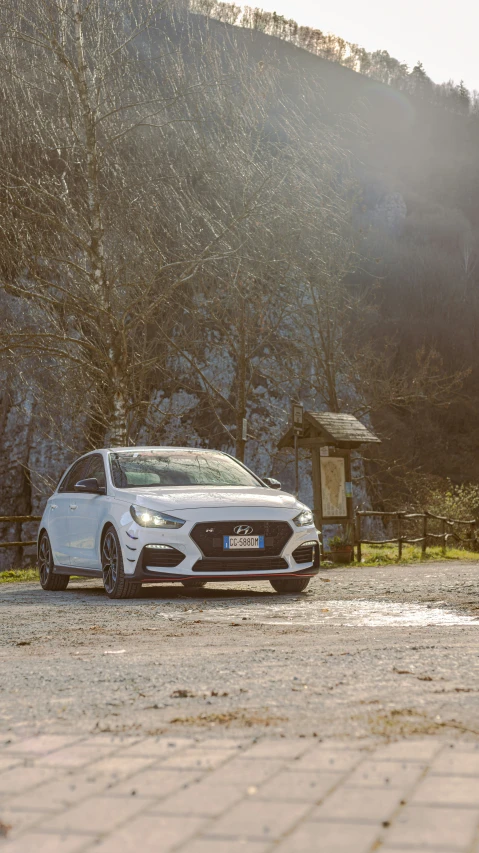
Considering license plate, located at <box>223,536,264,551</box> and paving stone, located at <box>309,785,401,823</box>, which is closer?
paving stone, located at <box>309,785,401,823</box>

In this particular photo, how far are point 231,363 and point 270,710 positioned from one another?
35.5 metres

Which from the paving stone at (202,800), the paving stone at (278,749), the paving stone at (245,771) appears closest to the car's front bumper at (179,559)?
the paving stone at (278,749)

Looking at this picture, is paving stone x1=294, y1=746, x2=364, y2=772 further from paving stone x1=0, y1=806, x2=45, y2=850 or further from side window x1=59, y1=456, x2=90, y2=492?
side window x1=59, y1=456, x2=90, y2=492

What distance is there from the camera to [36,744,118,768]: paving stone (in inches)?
132

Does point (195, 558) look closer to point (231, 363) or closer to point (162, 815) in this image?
point (162, 815)

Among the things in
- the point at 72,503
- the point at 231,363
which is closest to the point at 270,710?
the point at 72,503

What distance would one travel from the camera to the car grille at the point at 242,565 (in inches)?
440

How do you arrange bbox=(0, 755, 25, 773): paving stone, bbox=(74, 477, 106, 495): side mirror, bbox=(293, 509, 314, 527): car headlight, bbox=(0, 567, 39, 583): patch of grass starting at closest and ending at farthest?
bbox=(0, 755, 25, 773): paving stone → bbox=(293, 509, 314, 527): car headlight → bbox=(74, 477, 106, 495): side mirror → bbox=(0, 567, 39, 583): patch of grass

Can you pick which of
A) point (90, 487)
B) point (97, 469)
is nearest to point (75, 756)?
point (90, 487)

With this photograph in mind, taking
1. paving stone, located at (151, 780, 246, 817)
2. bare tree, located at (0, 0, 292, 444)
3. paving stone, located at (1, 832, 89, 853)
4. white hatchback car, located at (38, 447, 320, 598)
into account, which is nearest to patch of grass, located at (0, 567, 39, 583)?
bare tree, located at (0, 0, 292, 444)

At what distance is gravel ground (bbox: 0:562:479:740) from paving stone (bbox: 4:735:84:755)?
0.18 m

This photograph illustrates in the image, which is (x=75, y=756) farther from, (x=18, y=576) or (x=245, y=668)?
(x=18, y=576)

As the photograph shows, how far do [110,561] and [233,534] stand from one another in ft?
4.84

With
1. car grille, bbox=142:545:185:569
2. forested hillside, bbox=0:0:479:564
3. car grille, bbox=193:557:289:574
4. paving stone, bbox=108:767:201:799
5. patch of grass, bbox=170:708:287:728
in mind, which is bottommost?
car grille, bbox=193:557:289:574
